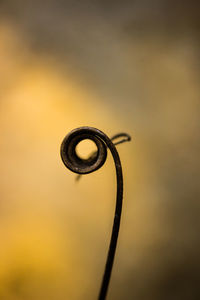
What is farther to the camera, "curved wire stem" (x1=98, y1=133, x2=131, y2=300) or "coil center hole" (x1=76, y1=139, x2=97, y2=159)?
"coil center hole" (x1=76, y1=139, x2=97, y2=159)

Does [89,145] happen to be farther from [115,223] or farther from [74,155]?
[115,223]

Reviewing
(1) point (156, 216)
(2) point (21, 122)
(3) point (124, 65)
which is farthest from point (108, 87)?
(1) point (156, 216)

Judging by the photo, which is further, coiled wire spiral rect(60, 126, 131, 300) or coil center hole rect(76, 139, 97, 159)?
coil center hole rect(76, 139, 97, 159)

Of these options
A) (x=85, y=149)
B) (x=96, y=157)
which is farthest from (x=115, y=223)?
(x=85, y=149)

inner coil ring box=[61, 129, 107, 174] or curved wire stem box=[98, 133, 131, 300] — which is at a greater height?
inner coil ring box=[61, 129, 107, 174]

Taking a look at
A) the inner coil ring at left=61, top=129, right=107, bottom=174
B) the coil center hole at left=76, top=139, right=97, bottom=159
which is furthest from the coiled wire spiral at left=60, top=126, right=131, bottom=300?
the coil center hole at left=76, top=139, right=97, bottom=159

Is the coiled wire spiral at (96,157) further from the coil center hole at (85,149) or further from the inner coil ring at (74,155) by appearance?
the coil center hole at (85,149)

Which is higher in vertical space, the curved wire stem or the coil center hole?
the coil center hole

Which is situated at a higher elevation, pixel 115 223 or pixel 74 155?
pixel 74 155

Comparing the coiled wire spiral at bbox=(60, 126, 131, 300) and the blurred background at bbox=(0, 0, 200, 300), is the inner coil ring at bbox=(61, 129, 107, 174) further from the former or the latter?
the blurred background at bbox=(0, 0, 200, 300)
